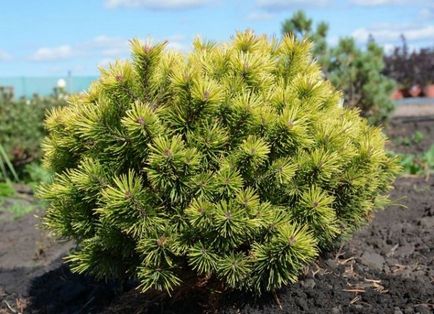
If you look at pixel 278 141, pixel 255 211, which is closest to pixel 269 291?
pixel 255 211

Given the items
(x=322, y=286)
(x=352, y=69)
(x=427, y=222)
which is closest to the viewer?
(x=322, y=286)

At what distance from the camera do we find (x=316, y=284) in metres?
4.20

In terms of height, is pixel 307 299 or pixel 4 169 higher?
pixel 307 299

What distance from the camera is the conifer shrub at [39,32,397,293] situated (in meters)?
3.57

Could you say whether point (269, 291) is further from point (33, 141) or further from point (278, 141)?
point (33, 141)

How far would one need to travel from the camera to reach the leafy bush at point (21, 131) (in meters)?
11.1

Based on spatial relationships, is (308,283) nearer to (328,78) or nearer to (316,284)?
(316,284)

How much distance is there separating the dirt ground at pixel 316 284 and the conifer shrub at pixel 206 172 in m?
0.20

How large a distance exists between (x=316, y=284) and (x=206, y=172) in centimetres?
106

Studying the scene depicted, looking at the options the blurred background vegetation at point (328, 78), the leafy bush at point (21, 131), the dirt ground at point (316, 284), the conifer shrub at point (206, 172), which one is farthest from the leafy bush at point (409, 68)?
the conifer shrub at point (206, 172)

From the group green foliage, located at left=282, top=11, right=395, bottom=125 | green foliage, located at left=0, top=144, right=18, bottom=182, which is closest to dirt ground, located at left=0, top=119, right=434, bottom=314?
green foliage, located at left=0, top=144, right=18, bottom=182

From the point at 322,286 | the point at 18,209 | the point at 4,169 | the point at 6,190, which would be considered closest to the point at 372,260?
the point at 322,286

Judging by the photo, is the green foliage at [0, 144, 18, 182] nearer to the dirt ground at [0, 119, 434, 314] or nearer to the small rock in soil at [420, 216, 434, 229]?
the dirt ground at [0, 119, 434, 314]

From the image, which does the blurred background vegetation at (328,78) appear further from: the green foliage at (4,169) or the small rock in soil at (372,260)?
the small rock in soil at (372,260)
